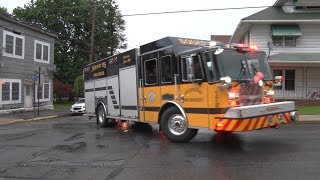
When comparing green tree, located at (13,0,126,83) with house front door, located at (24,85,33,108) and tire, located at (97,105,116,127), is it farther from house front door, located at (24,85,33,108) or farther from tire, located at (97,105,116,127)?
tire, located at (97,105,116,127)

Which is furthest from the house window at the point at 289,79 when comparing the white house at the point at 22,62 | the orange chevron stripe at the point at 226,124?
the orange chevron stripe at the point at 226,124

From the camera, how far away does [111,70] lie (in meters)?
16.2

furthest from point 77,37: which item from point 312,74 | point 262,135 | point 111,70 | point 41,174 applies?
point 41,174

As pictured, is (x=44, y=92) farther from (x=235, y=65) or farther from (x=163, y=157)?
(x=163, y=157)

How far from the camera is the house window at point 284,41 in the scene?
2835cm

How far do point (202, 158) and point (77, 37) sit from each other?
48554mm

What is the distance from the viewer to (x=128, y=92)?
14719 millimetres

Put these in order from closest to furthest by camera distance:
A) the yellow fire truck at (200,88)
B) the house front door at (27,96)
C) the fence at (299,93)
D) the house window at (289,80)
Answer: the yellow fire truck at (200,88) → the fence at (299,93) → the house window at (289,80) → the house front door at (27,96)

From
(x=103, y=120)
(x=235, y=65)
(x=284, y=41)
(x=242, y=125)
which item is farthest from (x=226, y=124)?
(x=284, y=41)

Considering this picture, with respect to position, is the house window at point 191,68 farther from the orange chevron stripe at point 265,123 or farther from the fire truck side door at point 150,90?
the orange chevron stripe at point 265,123

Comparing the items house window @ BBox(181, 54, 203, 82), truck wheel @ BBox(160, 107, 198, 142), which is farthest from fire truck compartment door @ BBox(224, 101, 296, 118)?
truck wheel @ BBox(160, 107, 198, 142)

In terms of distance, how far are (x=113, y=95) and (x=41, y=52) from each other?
18749 millimetres

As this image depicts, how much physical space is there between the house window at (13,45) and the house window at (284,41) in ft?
55.7

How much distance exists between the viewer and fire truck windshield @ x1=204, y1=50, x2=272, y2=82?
35.1 ft
